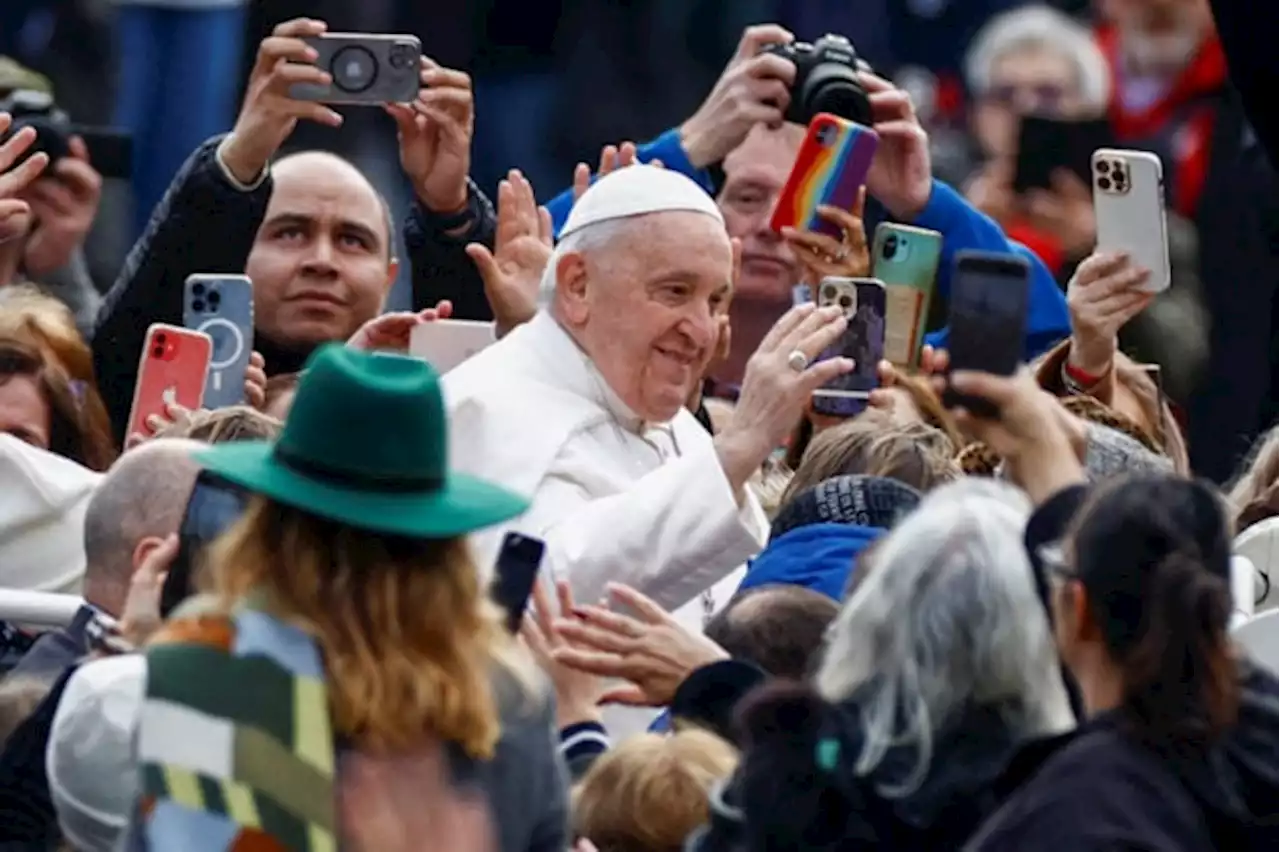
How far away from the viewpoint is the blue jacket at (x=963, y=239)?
842 cm

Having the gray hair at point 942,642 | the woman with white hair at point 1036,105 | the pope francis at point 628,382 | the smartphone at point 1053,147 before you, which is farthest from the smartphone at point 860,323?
the woman with white hair at point 1036,105

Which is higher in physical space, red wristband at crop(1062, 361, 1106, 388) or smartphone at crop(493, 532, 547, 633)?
smartphone at crop(493, 532, 547, 633)

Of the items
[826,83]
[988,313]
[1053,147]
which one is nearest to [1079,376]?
[826,83]

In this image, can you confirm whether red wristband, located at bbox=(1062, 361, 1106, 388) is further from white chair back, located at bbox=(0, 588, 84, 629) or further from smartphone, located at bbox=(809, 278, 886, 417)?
white chair back, located at bbox=(0, 588, 84, 629)

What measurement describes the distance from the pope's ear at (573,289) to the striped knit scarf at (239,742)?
2.67 meters

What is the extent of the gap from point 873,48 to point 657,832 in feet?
37.1

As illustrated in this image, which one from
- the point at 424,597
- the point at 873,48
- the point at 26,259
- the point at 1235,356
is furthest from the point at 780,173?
the point at 873,48

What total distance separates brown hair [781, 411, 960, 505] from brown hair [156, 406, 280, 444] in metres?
0.99

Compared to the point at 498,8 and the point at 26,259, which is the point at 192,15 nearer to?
the point at 26,259

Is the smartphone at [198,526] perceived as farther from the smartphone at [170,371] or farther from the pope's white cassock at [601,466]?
the smartphone at [170,371]

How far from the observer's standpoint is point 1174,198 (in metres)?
13.3

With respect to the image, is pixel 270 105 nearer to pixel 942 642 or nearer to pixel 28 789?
pixel 28 789

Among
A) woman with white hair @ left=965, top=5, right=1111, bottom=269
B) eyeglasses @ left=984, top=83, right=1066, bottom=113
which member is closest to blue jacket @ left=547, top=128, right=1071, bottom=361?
woman with white hair @ left=965, top=5, right=1111, bottom=269

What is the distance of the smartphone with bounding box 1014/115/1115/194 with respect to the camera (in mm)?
11148
